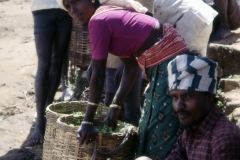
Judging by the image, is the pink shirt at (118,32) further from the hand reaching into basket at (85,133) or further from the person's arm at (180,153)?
the person's arm at (180,153)

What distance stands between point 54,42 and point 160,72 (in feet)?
6.77

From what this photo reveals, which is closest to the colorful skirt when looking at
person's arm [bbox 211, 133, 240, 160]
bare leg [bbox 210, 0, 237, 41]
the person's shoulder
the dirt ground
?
the person's shoulder

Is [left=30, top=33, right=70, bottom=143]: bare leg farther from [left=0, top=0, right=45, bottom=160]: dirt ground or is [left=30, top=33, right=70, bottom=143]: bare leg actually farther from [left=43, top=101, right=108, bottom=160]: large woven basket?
[left=43, top=101, right=108, bottom=160]: large woven basket

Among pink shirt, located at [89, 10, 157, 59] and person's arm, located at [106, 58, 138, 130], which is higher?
pink shirt, located at [89, 10, 157, 59]

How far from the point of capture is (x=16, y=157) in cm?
527

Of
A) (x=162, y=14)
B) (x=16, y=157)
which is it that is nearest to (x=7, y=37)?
(x=16, y=157)

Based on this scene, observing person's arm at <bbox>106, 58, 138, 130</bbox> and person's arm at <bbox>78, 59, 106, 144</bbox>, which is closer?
person's arm at <bbox>78, 59, 106, 144</bbox>

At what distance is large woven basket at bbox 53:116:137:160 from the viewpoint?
392 cm

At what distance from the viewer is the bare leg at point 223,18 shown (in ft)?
22.0

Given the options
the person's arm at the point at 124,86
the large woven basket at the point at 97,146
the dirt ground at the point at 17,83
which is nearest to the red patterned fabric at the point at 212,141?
the large woven basket at the point at 97,146

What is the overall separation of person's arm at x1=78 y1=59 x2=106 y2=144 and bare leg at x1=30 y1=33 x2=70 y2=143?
5.82 ft

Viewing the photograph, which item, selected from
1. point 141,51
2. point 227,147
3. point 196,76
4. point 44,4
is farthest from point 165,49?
point 44,4

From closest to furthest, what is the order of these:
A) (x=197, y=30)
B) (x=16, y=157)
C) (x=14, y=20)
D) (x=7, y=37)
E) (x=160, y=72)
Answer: (x=160, y=72) < (x=197, y=30) < (x=16, y=157) < (x=7, y=37) < (x=14, y=20)

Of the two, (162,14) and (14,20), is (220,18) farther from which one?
(14,20)
